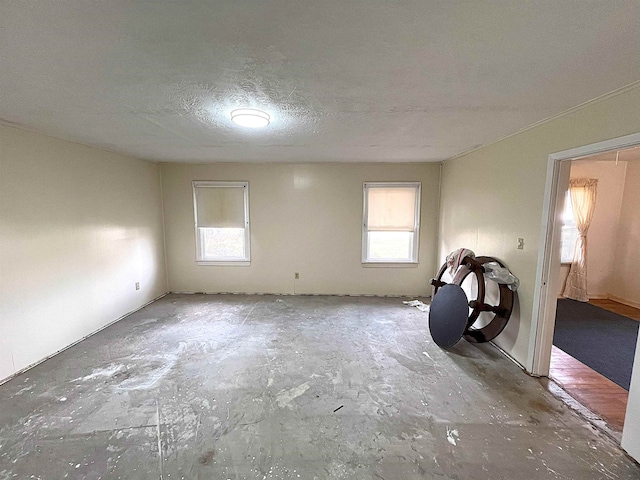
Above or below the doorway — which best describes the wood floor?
below

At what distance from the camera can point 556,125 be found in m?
2.41

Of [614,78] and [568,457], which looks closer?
[614,78]

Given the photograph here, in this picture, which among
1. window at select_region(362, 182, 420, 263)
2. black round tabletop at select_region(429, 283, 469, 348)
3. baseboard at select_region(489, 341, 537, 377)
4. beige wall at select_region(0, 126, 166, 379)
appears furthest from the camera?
window at select_region(362, 182, 420, 263)

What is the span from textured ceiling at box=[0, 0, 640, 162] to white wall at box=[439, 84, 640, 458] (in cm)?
18

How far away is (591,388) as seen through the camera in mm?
2521

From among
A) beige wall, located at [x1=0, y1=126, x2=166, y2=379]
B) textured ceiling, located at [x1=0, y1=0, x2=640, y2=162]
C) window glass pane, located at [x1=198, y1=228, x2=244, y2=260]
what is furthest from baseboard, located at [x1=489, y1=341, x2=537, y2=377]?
beige wall, located at [x1=0, y1=126, x2=166, y2=379]

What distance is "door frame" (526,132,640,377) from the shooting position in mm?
2443

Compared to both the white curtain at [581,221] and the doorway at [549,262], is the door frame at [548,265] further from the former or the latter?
the white curtain at [581,221]

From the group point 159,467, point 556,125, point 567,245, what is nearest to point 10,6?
point 159,467

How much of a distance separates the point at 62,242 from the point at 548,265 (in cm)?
495

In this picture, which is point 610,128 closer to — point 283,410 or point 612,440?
point 612,440

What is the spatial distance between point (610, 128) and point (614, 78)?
0.42m

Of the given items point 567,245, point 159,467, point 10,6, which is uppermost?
point 10,6

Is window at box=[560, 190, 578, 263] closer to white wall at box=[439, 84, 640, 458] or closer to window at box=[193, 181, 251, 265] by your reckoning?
white wall at box=[439, 84, 640, 458]
